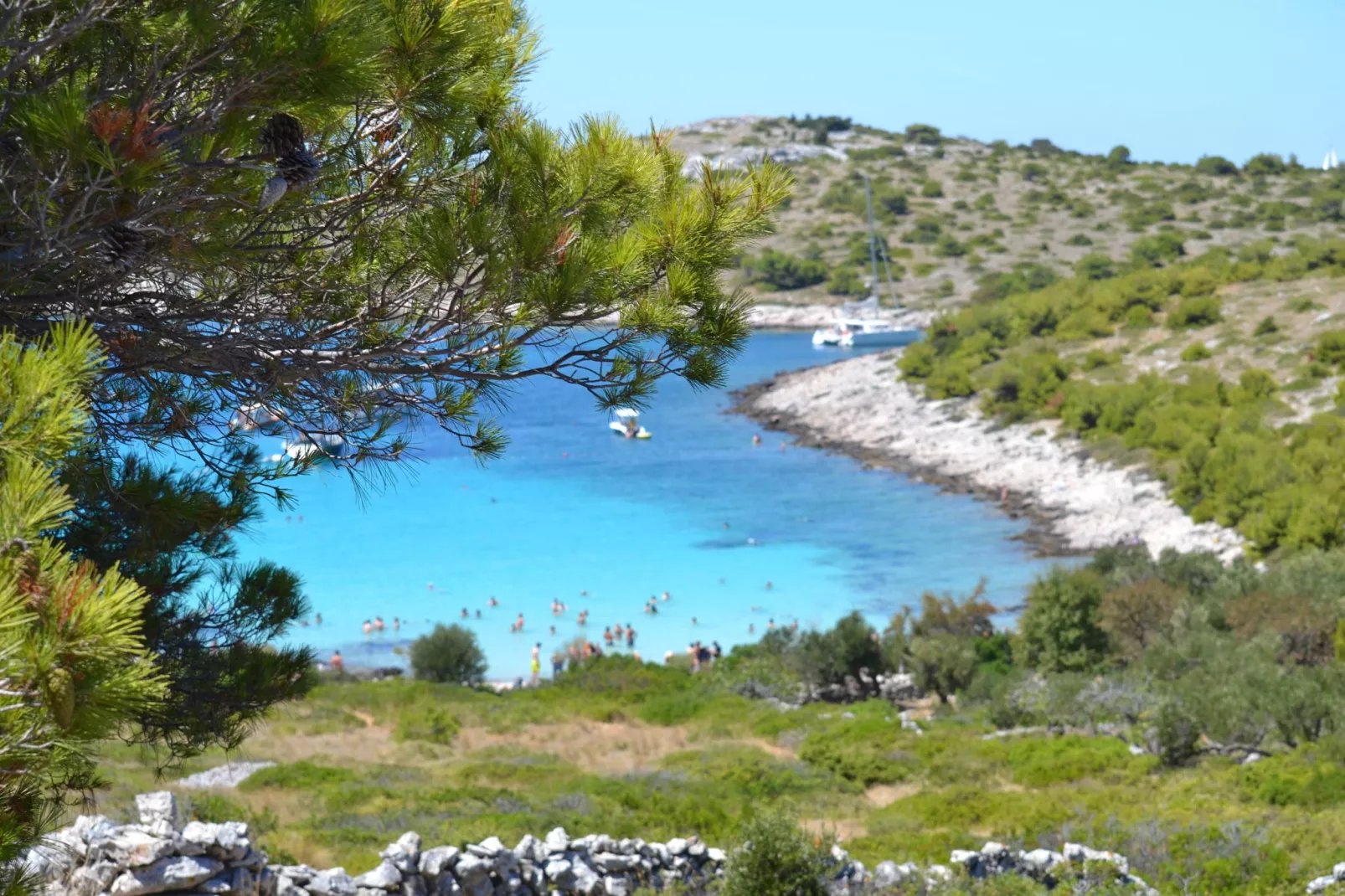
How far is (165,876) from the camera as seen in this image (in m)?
6.62

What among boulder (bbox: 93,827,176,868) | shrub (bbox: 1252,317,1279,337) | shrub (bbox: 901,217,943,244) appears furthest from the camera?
shrub (bbox: 901,217,943,244)

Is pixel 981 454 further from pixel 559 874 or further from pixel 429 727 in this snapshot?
pixel 559 874

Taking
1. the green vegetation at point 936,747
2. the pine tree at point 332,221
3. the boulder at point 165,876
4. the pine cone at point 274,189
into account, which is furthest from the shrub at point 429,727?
the pine cone at point 274,189

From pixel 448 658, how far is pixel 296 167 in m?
22.8

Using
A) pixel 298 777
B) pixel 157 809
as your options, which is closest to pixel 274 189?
pixel 157 809

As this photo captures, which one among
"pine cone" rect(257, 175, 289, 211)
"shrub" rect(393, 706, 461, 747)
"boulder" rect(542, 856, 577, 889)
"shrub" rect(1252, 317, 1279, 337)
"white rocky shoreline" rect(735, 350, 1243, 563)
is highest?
"shrub" rect(1252, 317, 1279, 337)

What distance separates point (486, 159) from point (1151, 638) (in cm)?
2061

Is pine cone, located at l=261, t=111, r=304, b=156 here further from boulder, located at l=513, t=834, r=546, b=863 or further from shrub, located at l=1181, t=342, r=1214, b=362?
shrub, located at l=1181, t=342, r=1214, b=362

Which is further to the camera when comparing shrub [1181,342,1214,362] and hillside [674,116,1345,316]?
hillside [674,116,1345,316]

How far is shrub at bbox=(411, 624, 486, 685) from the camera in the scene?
2584cm

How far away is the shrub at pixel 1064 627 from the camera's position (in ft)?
70.0

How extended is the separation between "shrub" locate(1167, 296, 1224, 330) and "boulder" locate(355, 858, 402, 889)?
166ft

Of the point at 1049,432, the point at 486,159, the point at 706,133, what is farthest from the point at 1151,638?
the point at 706,133

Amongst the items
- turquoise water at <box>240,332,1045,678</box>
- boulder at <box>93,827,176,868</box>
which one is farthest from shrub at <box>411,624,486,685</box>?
boulder at <box>93,827,176,868</box>
